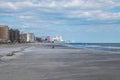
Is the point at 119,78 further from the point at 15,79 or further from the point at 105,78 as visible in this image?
the point at 15,79

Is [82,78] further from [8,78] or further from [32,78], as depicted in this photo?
[8,78]

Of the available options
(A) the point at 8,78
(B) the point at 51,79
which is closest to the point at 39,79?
(B) the point at 51,79

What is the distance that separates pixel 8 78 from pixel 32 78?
4.85 feet

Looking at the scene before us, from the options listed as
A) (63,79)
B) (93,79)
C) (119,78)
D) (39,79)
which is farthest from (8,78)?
(119,78)

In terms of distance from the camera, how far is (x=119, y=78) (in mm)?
19359

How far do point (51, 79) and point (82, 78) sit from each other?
1975 millimetres

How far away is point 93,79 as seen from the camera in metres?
18.9

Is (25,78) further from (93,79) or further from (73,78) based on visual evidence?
(93,79)

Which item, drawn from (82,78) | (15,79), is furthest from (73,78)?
(15,79)

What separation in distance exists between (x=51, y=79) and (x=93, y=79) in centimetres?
250

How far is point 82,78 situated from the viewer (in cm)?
1967

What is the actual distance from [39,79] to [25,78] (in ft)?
3.42

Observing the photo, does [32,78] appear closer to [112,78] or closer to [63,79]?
[63,79]

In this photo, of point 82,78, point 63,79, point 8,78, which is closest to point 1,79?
point 8,78
